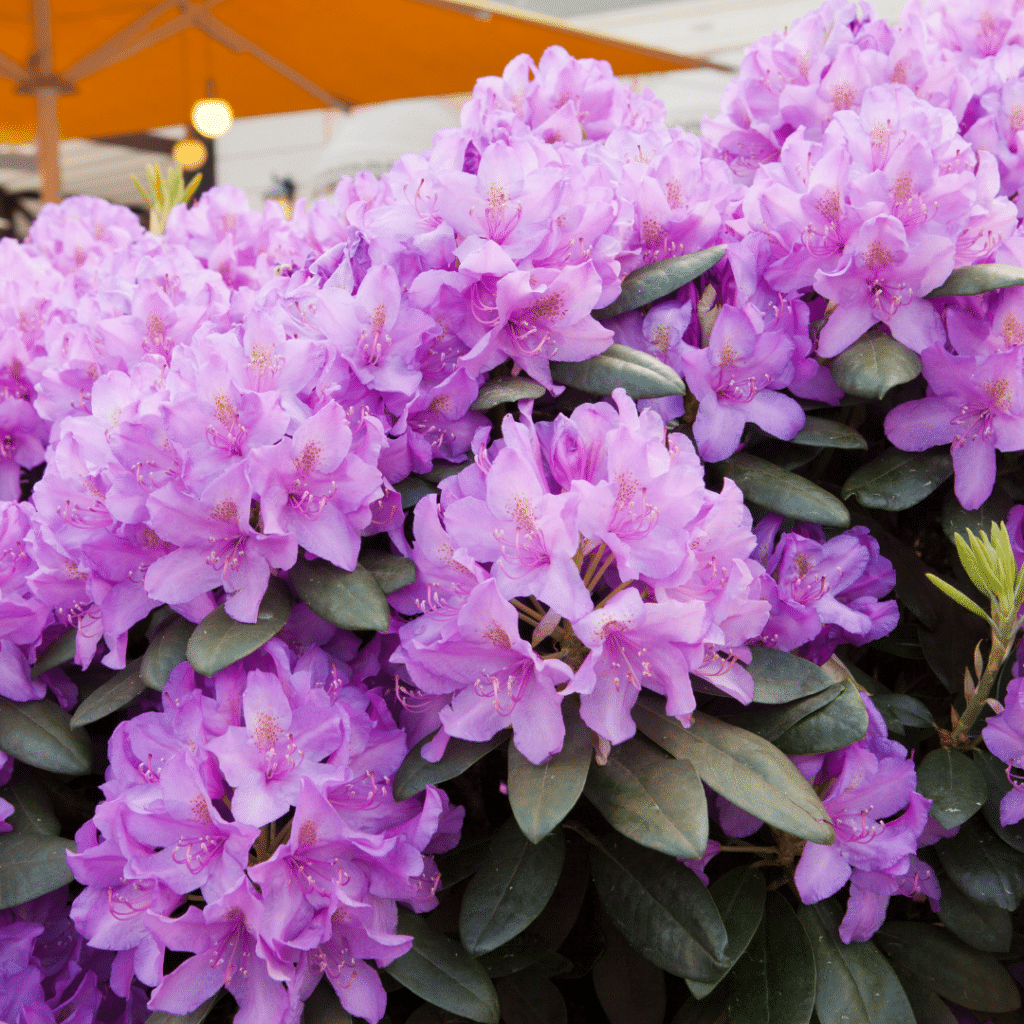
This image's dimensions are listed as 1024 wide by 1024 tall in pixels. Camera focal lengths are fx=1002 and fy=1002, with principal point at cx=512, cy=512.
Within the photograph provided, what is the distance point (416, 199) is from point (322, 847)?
1.96ft

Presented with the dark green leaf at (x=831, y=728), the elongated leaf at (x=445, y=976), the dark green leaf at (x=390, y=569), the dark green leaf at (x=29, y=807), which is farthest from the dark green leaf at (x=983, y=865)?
the dark green leaf at (x=29, y=807)

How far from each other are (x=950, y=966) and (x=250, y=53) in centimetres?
495

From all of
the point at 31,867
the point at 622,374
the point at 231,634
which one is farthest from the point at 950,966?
the point at 31,867

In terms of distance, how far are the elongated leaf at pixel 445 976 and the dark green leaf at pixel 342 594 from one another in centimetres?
28

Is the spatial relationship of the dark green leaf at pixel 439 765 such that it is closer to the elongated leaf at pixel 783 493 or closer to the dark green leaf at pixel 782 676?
the dark green leaf at pixel 782 676

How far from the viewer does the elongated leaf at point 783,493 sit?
3.04ft

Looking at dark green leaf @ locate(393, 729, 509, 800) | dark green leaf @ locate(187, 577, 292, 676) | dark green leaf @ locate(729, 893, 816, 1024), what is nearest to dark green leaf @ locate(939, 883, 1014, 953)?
dark green leaf @ locate(729, 893, 816, 1024)

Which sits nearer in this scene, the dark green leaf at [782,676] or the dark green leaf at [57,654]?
the dark green leaf at [782,676]

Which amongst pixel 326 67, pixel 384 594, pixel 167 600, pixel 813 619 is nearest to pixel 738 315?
pixel 813 619

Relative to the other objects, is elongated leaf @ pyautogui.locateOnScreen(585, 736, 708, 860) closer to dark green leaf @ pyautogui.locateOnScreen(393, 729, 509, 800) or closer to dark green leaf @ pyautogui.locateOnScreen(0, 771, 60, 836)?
dark green leaf @ pyautogui.locateOnScreen(393, 729, 509, 800)

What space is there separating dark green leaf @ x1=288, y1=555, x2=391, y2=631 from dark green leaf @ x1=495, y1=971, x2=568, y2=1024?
425 millimetres

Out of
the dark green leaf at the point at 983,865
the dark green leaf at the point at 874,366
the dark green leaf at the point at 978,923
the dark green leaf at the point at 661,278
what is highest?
the dark green leaf at the point at 661,278

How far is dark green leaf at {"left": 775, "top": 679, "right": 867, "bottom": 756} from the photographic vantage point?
859 millimetres

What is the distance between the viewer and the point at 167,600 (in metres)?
0.85
